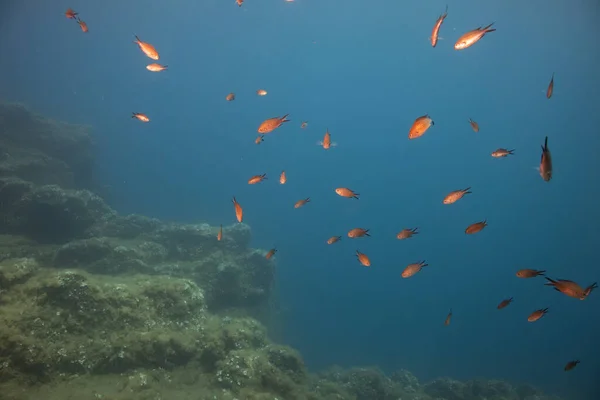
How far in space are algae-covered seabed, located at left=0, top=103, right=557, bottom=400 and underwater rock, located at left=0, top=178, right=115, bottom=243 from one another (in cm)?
6

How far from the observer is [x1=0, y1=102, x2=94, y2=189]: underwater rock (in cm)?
2513

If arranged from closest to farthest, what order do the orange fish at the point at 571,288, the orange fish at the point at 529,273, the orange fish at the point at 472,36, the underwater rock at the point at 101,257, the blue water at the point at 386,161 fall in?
the orange fish at the point at 571,288 → the orange fish at the point at 472,36 → the orange fish at the point at 529,273 → the underwater rock at the point at 101,257 → the blue water at the point at 386,161

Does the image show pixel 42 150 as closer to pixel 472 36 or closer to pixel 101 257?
pixel 101 257

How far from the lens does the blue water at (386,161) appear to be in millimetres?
63094

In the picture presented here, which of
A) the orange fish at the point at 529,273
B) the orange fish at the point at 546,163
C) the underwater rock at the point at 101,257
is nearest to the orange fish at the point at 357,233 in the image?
the orange fish at the point at 529,273

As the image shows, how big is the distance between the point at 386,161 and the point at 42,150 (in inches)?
7407

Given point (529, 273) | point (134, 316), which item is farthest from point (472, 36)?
point (134, 316)

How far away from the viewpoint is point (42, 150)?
98.7ft

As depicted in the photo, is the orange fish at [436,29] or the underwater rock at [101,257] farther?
the underwater rock at [101,257]

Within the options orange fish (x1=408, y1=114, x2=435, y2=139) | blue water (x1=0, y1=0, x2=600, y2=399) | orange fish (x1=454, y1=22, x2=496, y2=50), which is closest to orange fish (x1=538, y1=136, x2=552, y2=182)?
orange fish (x1=408, y1=114, x2=435, y2=139)

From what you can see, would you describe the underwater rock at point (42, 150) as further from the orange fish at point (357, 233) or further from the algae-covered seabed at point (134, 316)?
the orange fish at point (357, 233)

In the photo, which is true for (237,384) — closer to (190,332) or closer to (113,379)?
(190,332)

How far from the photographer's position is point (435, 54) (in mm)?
148250

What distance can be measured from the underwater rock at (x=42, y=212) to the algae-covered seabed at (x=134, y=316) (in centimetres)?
6
